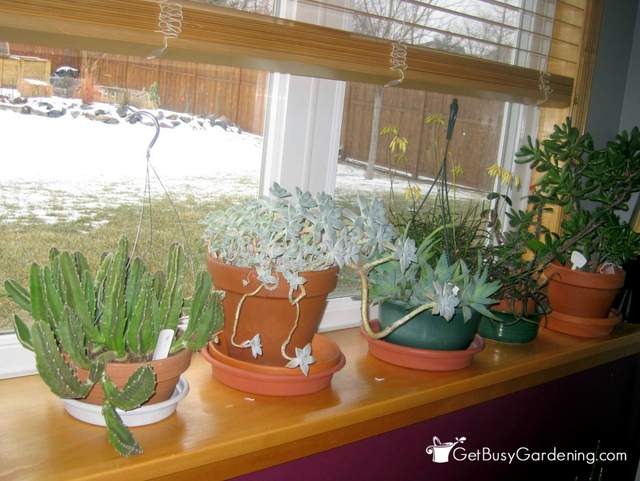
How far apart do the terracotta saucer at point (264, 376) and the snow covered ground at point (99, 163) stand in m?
0.36

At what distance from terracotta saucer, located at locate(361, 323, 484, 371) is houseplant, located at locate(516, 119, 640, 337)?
454 millimetres

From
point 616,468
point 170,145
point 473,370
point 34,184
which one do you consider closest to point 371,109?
point 170,145

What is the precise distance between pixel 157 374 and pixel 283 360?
0.97ft

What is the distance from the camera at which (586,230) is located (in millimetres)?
1946

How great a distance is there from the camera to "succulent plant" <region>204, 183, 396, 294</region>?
4.15 feet

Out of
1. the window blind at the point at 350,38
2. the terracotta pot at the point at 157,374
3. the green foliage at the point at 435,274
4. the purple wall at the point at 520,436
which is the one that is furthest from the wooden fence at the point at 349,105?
the purple wall at the point at 520,436

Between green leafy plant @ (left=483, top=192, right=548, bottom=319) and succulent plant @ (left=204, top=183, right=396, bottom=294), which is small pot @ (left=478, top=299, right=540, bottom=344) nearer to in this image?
green leafy plant @ (left=483, top=192, right=548, bottom=319)

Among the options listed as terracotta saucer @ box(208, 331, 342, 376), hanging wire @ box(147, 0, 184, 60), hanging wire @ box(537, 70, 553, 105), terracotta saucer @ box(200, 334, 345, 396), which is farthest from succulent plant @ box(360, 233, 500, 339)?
hanging wire @ box(537, 70, 553, 105)

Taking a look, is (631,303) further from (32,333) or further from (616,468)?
(32,333)

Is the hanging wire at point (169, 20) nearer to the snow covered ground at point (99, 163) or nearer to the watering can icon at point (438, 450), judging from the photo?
the snow covered ground at point (99, 163)

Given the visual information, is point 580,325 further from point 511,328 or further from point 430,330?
point 430,330

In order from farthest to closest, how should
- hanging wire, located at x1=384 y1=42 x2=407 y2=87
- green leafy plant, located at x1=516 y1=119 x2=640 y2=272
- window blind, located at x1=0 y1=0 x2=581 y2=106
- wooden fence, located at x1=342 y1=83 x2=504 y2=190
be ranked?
green leafy plant, located at x1=516 y1=119 x2=640 y2=272, wooden fence, located at x1=342 y1=83 x2=504 y2=190, hanging wire, located at x1=384 y1=42 x2=407 y2=87, window blind, located at x1=0 y1=0 x2=581 y2=106

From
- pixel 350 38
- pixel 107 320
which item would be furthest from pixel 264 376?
pixel 350 38

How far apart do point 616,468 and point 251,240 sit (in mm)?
1761
